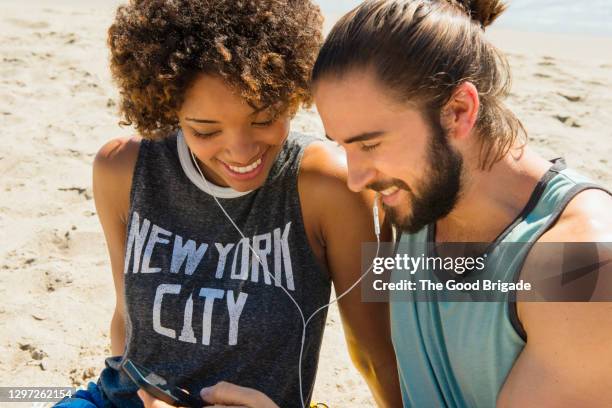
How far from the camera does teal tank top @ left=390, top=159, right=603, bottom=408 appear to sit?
160cm

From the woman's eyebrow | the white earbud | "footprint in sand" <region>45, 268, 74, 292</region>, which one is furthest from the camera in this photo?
A: "footprint in sand" <region>45, 268, 74, 292</region>

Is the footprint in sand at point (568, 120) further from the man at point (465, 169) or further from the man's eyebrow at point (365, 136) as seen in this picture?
the man's eyebrow at point (365, 136)

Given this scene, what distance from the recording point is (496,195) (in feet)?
5.60

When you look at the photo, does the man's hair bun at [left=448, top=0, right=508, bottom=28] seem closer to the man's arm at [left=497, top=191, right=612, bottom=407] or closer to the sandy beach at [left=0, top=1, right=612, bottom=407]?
the man's arm at [left=497, top=191, right=612, bottom=407]

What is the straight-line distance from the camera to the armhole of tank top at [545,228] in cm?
155

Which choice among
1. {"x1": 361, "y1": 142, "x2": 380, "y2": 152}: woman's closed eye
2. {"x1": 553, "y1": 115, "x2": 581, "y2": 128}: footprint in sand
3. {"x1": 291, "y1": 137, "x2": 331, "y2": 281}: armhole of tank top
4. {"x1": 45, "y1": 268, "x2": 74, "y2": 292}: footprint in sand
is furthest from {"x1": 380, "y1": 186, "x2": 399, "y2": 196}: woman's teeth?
{"x1": 553, "y1": 115, "x2": 581, "y2": 128}: footprint in sand

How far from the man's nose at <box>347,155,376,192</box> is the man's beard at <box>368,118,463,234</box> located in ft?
0.13

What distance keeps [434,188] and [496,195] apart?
15 cm

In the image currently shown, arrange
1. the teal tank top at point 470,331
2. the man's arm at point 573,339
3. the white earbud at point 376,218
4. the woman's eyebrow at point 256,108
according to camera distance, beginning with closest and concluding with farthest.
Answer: the man's arm at point 573,339, the teal tank top at point 470,331, the woman's eyebrow at point 256,108, the white earbud at point 376,218

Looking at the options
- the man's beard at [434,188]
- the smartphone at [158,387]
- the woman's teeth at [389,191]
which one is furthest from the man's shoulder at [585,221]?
the smartphone at [158,387]

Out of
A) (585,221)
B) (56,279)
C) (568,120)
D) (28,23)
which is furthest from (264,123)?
(28,23)

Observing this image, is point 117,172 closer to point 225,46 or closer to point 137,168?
point 137,168

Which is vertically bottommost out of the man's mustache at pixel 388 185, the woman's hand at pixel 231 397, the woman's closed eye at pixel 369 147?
the woman's hand at pixel 231 397

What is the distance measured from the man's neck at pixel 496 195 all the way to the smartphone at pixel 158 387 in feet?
2.73
